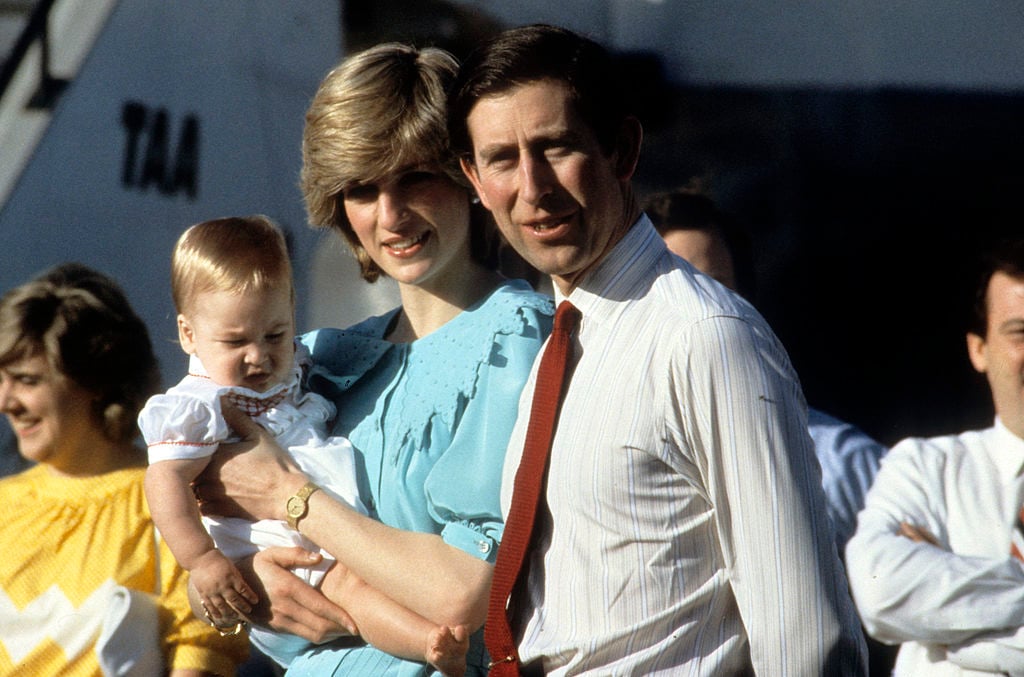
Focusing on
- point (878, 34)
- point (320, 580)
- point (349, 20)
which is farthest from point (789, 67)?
point (320, 580)

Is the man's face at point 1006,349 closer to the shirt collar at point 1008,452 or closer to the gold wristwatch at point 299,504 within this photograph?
the shirt collar at point 1008,452

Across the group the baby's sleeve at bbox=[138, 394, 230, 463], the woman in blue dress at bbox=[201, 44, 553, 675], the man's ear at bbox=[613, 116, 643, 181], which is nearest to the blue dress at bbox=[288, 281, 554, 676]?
the woman in blue dress at bbox=[201, 44, 553, 675]

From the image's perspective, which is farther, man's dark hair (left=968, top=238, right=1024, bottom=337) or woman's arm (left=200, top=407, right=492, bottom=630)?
man's dark hair (left=968, top=238, right=1024, bottom=337)

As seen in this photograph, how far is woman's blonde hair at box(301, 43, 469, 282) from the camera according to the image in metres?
1.96

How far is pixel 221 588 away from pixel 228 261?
0.57 metres

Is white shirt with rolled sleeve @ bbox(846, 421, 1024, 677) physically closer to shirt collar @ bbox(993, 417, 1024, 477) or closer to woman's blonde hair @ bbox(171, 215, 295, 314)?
shirt collar @ bbox(993, 417, 1024, 477)

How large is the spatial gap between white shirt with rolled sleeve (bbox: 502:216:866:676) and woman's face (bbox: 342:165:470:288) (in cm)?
49

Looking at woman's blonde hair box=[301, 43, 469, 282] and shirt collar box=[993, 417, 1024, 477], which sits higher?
woman's blonde hair box=[301, 43, 469, 282]

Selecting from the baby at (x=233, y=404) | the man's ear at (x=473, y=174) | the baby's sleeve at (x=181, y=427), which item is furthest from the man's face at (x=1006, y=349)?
the baby's sleeve at (x=181, y=427)

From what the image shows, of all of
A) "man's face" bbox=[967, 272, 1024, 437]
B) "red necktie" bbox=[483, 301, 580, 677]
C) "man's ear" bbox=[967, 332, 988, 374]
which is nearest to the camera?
"red necktie" bbox=[483, 301, 580, 677]

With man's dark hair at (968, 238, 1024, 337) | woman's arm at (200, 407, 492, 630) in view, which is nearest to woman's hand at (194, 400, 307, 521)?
woman's arm at (200, 407, 492, 630)

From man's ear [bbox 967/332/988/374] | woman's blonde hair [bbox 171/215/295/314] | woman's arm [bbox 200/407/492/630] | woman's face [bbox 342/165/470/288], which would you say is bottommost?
woman's arm [bbox 200/407/492/630]

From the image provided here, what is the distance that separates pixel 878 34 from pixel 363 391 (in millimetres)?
1572

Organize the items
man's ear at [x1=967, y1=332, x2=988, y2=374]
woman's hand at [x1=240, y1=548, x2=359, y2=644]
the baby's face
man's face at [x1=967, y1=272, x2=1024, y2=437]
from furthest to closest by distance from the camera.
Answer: man's ear at [x1=967, y1=332, x2=988, y2=374], man's face at [x1=967, y1=272, x2=1024, y2=437], the baby's face, woman's hand at [x1=240, y1=548, x2=359, y2=644]
